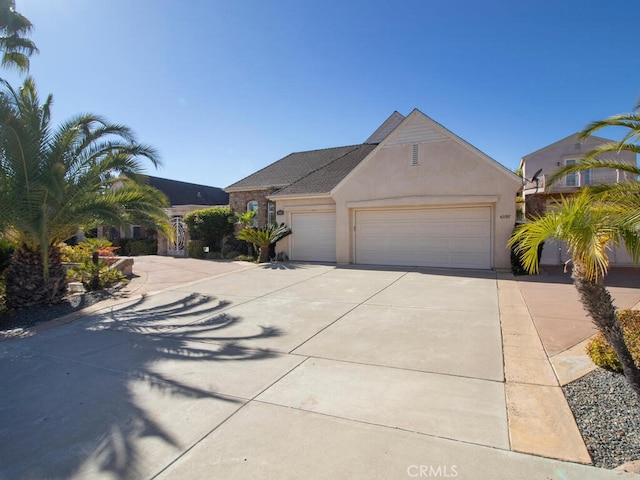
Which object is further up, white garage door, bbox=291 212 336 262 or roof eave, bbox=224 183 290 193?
roof eave, bbox=224 183 290 193

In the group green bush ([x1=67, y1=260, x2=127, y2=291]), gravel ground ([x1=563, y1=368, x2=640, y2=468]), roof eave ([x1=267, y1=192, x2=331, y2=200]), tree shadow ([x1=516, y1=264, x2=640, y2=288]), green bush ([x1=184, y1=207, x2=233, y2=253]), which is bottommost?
gravel ground ([x1=563, y1=368, x2=640, y2=468])

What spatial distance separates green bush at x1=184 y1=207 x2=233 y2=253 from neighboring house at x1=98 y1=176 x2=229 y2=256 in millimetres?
1238

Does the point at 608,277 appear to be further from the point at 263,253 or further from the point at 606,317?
the point at 263,253

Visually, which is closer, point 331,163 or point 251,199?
point 331,163

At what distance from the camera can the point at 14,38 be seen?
11.9 meters

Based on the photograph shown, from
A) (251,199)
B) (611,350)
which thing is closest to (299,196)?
(251,199)

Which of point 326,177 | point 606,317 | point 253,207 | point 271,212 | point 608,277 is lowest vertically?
point 608,277

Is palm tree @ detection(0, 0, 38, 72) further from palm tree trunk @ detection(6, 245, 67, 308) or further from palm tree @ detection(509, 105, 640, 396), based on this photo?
palm tree @ detection(509, 105, 640, 396)

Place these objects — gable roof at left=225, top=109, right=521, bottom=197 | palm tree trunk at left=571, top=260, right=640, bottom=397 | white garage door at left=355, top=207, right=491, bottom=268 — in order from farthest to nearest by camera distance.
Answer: gable roof at left=225, top=109, right=521, bottom=197 < white garage door at left=355, top=207, right=491, bottom=268 < palm tree trunk at left=571, top=260, right=640, bottom=397

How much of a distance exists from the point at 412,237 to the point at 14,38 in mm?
15509

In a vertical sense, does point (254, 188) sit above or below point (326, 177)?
below

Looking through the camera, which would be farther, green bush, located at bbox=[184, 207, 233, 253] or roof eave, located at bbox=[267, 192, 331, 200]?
green bush, located at bbox=[184, 207, 233, 253]

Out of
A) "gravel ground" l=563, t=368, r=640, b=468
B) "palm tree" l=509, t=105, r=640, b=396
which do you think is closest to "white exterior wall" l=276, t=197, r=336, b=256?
"gravel ground" l=563, t=368, r=640, b=468

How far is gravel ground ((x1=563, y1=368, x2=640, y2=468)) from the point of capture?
3.02 meters
